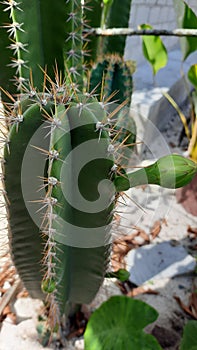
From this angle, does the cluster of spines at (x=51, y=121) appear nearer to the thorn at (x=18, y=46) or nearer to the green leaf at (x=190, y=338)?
the thorn at (x=18, y=46)

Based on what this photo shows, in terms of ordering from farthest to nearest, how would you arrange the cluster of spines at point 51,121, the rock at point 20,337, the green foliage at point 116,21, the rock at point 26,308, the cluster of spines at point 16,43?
the green foliage at point 116,21
the rock at point 26,308
the rock at point 20,337
the cluster of spines at point 16,43
the cluster of spines at point 51,121

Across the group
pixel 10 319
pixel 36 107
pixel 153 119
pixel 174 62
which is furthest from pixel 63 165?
pixel 174 62

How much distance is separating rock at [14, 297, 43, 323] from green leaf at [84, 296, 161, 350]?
0.28 meters

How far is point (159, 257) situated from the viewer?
1.59 meters

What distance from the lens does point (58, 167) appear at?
680 millimetres

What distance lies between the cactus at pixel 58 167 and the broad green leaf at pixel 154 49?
3.48 feet

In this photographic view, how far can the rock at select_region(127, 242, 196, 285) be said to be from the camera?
148 centimetres

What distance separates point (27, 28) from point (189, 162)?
476 millimetres

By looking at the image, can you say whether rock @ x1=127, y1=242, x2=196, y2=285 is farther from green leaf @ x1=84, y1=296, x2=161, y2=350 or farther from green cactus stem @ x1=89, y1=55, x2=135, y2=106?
green cactus stem @ x1=89, y1=55, x2=135, y2=106

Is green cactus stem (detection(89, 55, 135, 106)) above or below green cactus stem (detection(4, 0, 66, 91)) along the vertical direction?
below

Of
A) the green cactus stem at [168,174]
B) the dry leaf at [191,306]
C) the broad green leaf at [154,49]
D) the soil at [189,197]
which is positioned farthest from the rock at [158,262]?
the broad green leaf at [154,49]

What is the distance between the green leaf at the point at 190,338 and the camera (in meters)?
1.00

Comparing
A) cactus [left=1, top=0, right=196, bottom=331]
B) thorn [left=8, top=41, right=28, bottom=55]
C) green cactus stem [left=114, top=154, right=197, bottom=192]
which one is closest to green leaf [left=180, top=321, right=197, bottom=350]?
cactus [left=1, top=0, right=196, bottom=331]

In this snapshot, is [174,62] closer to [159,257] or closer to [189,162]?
[159,257]
